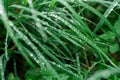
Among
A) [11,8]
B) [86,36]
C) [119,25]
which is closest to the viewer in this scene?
[86,36]

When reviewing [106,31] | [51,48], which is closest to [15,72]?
[51,48]

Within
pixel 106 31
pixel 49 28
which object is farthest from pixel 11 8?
pixel 106 31

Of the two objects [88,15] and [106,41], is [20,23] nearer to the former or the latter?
[106,41]

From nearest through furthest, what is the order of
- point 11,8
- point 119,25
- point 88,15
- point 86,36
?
point 86,36, point 11,8, point 119,25, point 88,15

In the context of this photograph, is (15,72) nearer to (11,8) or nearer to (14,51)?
(14,51)

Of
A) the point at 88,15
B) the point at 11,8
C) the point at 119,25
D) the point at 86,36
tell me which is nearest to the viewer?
the point at 86,36

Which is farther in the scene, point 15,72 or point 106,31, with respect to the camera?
point 106,31

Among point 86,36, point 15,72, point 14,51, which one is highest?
point 86,36

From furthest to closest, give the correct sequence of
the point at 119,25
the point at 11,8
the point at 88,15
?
the point at 88,15 → the point at 119,25 → the point at 11,8

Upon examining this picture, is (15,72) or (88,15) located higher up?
(88,15)
